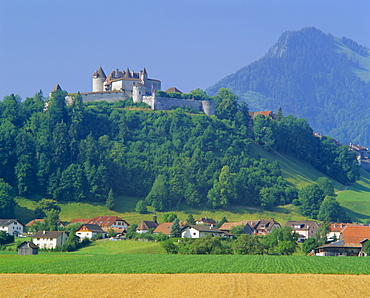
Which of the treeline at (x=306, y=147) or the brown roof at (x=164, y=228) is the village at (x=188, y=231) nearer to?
the brown roof at (x=164, y=228)

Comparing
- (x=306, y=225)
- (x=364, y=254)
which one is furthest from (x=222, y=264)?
(x=306, y=225)

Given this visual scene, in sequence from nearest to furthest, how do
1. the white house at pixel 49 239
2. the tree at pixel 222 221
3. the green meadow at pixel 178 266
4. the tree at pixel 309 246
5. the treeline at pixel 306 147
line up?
1. the green meadow at pixel 178 266
2. the tree at pixel 309 246
3. the white house at pixel 49 239
4. the tree at pixel 222 221
5. the treeline at pixel 306 147

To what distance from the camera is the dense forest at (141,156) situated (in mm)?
120562

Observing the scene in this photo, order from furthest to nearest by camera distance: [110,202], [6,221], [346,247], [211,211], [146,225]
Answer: [211,211]
[110,202]
[146,225]
[6,221]
[346,247]

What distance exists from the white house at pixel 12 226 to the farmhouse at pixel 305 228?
41464 mm

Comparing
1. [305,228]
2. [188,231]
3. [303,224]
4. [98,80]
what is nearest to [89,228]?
[188,231]

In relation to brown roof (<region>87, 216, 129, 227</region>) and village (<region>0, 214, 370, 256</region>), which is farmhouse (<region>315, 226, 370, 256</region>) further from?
brown roof (<region>87, 216, 129, 227</region>)

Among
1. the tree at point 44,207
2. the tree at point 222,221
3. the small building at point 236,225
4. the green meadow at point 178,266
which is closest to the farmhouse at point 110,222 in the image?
the tree at point 44,207

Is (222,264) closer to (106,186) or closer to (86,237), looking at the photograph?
(86,237)

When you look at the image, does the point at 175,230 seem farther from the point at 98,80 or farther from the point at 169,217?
the point at 98,80

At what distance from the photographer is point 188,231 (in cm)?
9288

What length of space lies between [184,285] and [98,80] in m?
130

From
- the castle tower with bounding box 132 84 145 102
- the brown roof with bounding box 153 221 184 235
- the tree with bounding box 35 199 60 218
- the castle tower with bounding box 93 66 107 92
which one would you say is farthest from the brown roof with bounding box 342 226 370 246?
the castle tower with bounding box 93 66 107 92

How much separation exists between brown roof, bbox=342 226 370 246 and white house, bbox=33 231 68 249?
34.8m
